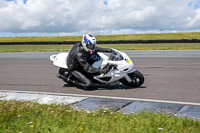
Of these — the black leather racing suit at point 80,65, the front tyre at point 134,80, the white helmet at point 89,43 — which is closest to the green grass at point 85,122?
the black leather racing suit at point 80,65

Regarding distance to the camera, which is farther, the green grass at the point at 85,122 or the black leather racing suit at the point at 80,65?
the black leather racing suit at the point at 80,65

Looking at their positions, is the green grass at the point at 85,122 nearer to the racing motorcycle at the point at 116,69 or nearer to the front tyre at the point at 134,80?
the racing motorcycle at the point at 116,69

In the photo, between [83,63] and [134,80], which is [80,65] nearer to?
[83,63]

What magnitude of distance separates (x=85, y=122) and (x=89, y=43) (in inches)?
125

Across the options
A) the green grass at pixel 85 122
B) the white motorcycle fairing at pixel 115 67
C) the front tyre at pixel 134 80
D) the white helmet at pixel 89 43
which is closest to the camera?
the green grass at pixel 85 122

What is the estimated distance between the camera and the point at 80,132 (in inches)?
162

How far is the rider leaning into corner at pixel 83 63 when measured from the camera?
743 centimetres

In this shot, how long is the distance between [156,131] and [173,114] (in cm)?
107

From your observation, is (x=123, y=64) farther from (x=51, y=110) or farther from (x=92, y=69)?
(x=51, y=110)

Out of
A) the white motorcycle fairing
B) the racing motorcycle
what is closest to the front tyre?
the racing motorcycle

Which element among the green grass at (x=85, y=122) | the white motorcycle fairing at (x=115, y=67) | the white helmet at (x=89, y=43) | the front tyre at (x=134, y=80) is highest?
the white helmet at (x=89, y=43)

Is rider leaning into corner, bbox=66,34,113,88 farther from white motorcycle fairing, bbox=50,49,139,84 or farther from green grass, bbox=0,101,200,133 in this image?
green grass, bbox=0,101,200,133

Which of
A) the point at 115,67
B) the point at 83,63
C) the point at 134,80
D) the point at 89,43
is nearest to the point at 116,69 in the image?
the point at 115,67

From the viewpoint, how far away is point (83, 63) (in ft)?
24.8
